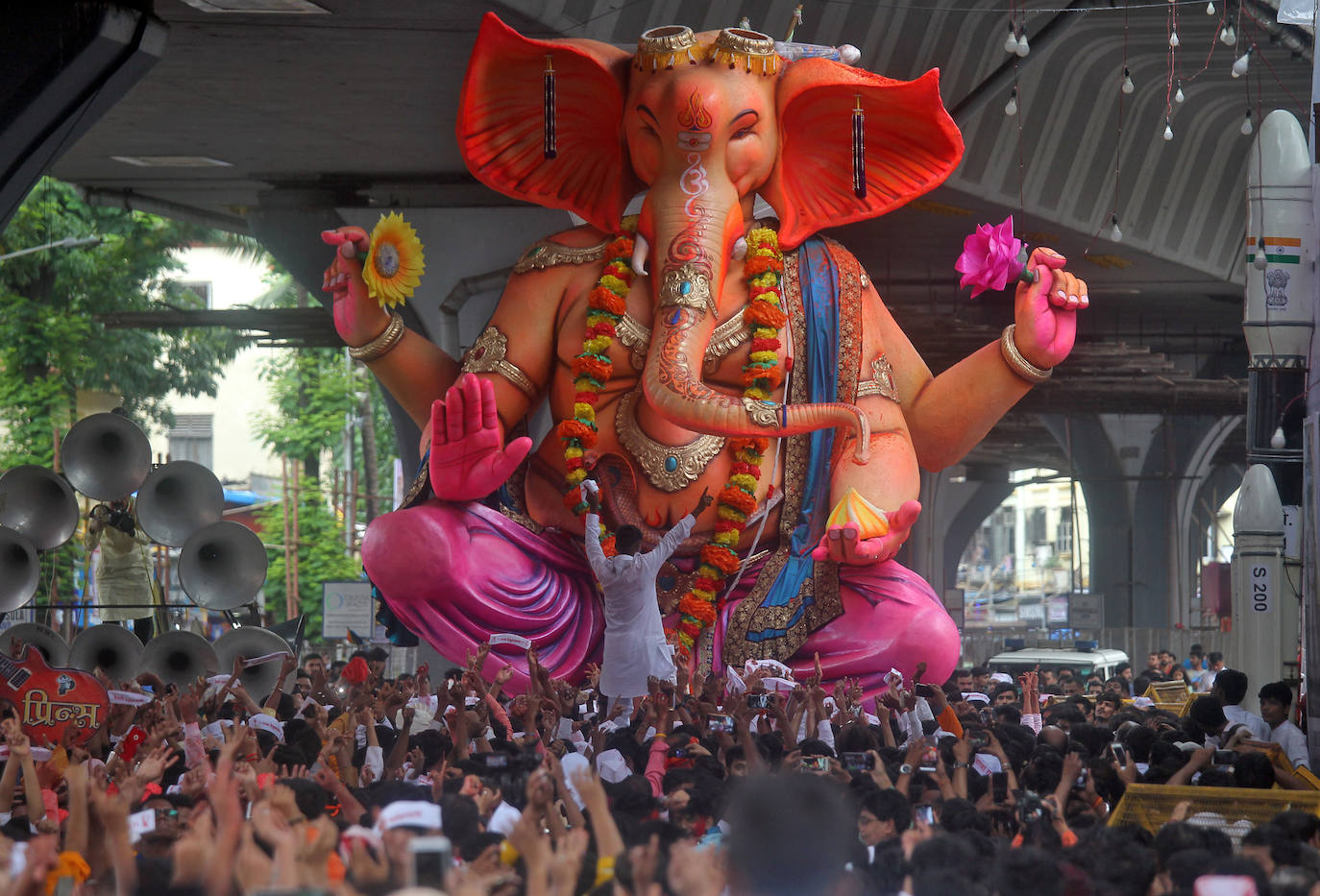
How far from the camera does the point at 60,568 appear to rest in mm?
20688

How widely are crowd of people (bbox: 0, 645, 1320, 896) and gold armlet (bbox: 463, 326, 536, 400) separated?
6.51 feet

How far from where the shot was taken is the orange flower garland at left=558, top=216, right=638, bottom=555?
928 centimetres

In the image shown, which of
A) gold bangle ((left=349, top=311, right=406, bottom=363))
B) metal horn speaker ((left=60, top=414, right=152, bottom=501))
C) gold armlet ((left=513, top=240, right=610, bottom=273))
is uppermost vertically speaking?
gold armlet ((left=513, top=240, right=610, bottom=273))

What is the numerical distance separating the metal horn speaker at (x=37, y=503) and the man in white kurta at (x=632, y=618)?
4.67m

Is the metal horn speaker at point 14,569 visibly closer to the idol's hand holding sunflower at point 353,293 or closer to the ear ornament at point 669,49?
the idol's hand holding sunflower at point 353,293

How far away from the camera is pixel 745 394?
920 centimetres

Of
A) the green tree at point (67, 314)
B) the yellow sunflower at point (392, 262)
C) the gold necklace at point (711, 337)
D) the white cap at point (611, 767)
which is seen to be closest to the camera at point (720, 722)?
the white cap at point (611, 767)

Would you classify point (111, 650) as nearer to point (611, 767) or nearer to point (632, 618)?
point (632, 618)

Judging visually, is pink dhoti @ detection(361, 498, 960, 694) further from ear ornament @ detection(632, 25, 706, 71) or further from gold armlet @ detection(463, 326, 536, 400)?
ear ornament @ detection(632, 25, 706, 71)

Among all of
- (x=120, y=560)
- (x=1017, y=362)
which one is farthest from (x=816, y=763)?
(x=120, y=560)

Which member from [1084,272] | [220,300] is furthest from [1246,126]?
[220,300]

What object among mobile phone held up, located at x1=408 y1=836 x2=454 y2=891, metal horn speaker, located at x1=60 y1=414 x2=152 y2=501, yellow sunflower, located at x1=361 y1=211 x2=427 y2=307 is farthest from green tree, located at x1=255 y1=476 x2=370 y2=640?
mobile phone held up, located at x1=408 y1=836 x2=454 y2=891

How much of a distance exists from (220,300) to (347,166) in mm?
25706

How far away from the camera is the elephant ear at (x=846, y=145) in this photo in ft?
30.9
